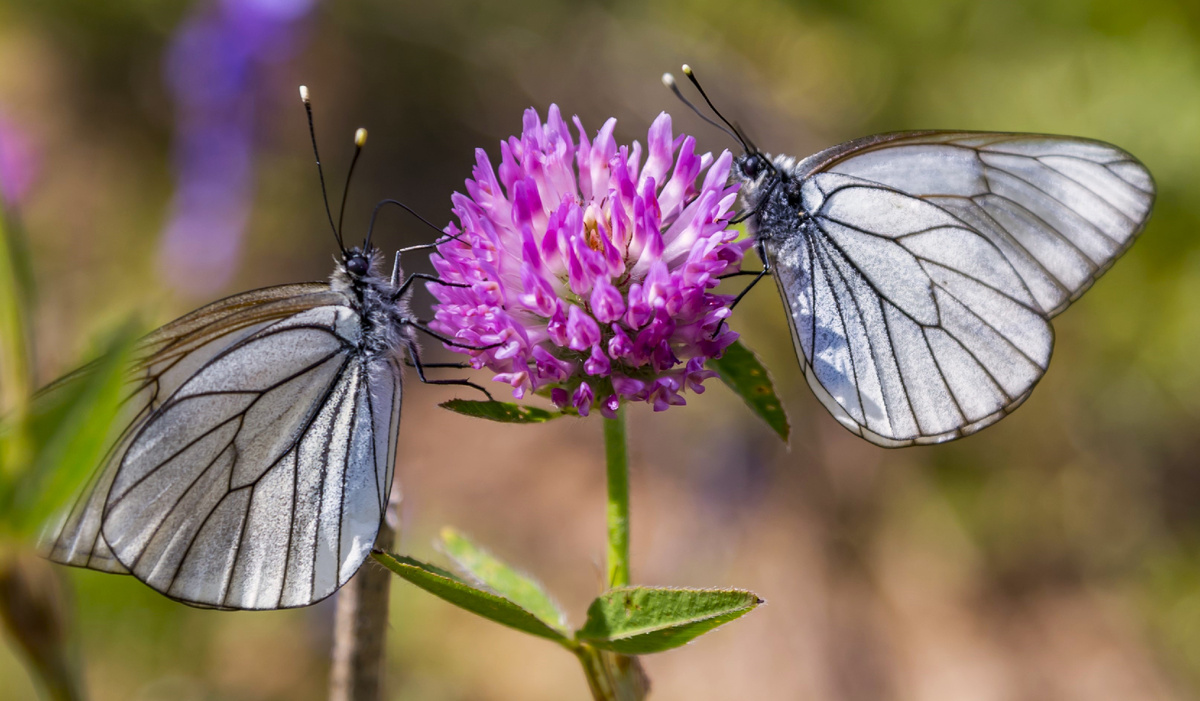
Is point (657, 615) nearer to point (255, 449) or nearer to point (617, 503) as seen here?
point (617, 503)

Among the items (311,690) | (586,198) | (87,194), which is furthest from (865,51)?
(87,194)

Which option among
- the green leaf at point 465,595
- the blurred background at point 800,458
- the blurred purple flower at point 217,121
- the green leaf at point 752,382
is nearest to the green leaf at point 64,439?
the green leaf at point 465,595

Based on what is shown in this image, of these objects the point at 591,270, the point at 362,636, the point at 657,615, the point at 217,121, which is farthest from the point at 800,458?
the point at 217,121

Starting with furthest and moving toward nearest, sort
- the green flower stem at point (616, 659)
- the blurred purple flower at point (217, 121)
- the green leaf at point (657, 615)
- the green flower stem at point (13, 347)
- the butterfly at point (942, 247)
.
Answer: the blurred purple flower at point (217, 121)
the butterfly at point (942, 247)
the green flower stem at point (616, 659)
the green leaf at point (657, 615)
the green flower stem at point (13, 347)

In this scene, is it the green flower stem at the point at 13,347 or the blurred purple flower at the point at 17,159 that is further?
the blurred purple flower at the point at 17,159

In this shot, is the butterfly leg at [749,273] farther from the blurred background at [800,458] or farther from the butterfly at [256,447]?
the blurred background at [800,458]

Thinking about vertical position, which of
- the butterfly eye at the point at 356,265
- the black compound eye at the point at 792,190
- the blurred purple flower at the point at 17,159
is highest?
the blurred purple flower at the point at 17,159

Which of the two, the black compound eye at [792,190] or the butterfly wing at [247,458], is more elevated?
the black compound eye at [792,190]
